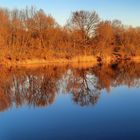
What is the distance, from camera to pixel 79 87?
71.3 feet

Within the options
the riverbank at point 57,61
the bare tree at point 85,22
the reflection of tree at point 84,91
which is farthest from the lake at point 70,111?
the bare tree at point 85,22

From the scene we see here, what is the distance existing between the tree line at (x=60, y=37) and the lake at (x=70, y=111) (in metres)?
22.2

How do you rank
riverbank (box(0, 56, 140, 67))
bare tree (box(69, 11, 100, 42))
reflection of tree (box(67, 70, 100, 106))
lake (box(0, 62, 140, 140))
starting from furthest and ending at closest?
bare tree (box(69, 11, 100, 42)) < riverbank (box(0, 56, 140, 67)) < reflection of tree (box(67, 70, 100, 106)) < lake (box(0, 62, 140, 140))

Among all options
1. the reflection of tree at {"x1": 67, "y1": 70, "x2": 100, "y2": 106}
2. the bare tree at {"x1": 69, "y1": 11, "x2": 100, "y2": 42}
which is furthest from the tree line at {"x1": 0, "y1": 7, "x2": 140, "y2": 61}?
the reflection of tree at {"x1": 67, "y1": 70, "x2": 100, "y2": 106}

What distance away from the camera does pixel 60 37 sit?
166 feet

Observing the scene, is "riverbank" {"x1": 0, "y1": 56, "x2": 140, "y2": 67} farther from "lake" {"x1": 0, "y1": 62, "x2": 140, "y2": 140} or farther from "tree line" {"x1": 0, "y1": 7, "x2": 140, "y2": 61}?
"lake" {"x1": 0, "y1": 62, "x2": 140, "y2": 140}

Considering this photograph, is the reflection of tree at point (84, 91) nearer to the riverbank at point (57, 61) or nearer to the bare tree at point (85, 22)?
the riverbank at point (57, 61)

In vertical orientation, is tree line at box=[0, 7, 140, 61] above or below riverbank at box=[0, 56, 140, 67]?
above

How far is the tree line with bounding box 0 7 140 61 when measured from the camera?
145ft

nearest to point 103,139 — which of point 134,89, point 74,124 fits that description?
point 74,124

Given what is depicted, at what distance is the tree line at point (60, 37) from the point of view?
145 feet

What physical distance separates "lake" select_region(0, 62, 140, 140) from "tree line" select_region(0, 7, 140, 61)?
22225 mm

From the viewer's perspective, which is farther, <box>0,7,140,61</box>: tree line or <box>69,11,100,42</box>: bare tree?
<box>69,11,100,42</box>: bare tree

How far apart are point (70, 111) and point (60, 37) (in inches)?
1460
